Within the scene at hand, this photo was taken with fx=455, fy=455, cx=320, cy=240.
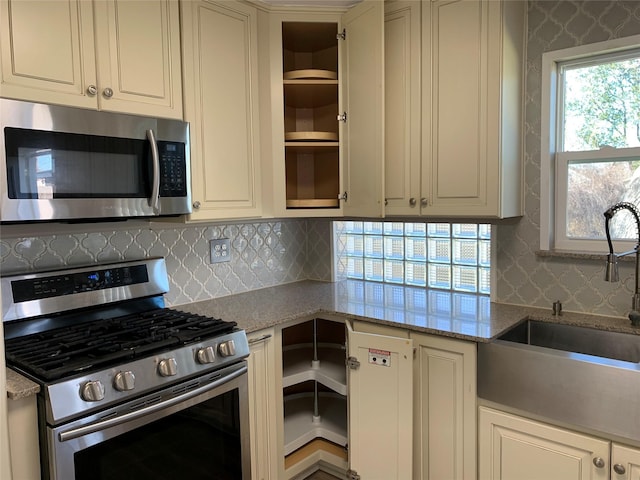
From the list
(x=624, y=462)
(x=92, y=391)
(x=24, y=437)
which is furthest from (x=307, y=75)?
(x=624, y=462)

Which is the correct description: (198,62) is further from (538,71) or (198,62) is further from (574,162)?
(574,162)

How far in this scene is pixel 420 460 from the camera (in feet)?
6.31

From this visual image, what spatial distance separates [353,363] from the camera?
6.56 ft

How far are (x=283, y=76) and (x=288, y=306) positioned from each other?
1.17 meters

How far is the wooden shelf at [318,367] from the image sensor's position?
224 centimetres

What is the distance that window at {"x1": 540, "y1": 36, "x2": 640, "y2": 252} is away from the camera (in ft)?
6.17

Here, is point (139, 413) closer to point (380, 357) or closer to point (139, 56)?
point (380, 357)

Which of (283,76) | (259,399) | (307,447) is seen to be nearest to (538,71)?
(283,76)

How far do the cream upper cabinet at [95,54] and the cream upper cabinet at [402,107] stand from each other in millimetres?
987

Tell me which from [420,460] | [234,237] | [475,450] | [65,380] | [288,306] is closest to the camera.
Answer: [65,380]

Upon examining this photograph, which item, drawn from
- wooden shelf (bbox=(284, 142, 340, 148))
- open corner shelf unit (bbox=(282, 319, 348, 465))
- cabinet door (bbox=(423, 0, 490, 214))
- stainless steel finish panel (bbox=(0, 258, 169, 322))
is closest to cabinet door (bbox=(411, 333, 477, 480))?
open corner shelf unit (bbox=(282, 319, 348, 465))

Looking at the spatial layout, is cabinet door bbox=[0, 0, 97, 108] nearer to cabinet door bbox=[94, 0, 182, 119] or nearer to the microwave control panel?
cabinet door bbox=[94, 0, 182, 119]

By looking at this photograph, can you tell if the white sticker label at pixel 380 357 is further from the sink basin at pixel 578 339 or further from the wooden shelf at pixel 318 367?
the sink basin at pixel 578 339

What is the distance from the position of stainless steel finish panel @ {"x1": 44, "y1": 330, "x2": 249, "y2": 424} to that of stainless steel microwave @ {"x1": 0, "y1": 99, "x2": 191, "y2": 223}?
54 cm
